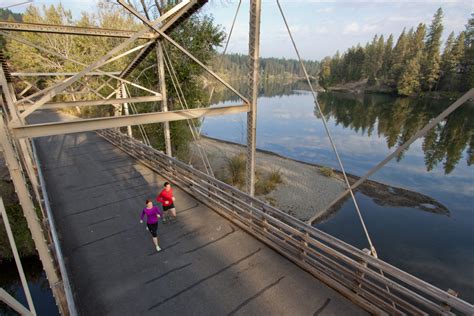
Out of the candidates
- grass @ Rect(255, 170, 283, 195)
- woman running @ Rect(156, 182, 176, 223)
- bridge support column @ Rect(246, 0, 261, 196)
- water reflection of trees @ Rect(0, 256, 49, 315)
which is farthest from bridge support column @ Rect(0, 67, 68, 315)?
grass @ Rect(255, 170, 283, 195)

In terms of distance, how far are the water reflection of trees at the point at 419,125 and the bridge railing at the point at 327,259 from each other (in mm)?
28730

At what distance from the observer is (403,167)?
27.5 m

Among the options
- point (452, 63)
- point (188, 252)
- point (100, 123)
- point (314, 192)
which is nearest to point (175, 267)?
point (188, 252)

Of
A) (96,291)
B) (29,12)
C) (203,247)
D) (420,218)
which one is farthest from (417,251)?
(29,12)

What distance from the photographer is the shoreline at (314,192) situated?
18562 mm

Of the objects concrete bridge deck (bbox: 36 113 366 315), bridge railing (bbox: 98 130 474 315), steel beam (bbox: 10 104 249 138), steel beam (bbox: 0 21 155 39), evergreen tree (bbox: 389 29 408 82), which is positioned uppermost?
evergreen tree (bbox: 389 29 408 82)

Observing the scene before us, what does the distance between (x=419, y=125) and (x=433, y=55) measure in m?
40.5

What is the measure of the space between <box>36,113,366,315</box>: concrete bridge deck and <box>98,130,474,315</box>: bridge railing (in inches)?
11.0

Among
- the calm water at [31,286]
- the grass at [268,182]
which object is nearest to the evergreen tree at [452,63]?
the grass at [268,182]

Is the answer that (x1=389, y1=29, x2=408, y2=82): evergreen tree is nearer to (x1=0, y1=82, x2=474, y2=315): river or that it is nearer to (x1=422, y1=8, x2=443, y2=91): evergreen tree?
(x1=422, y1=8, x2=443, y2=91): evergreen tree

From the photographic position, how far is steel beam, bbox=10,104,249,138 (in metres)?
5.47

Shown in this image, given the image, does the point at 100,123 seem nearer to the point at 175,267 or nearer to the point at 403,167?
the point at 175,267

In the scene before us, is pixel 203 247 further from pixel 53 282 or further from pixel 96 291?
pixel 53 282

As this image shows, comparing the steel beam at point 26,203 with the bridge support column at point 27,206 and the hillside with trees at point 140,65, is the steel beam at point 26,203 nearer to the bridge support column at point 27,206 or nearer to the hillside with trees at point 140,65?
the bridge support column at point 27,206
